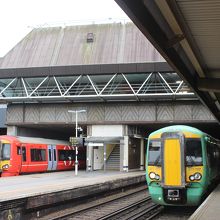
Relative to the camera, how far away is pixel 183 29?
8031mm

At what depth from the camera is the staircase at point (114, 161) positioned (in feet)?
134

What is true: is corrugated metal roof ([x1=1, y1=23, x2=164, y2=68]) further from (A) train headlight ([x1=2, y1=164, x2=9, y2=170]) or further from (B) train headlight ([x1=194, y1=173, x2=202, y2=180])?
(B) train headlight ([x1=194, y1=173, x2=202, y2=180])

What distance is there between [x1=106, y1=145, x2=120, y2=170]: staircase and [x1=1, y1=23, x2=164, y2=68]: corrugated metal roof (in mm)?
9239

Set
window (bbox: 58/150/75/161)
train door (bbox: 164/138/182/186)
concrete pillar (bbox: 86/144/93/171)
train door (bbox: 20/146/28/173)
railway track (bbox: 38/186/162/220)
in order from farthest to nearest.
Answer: concrete pillar (bbox: 86/144/93/171), window (bbox: 58/150/75/161), train door (bbox: 20/146/28/173), railway track (bbox: 38/186/162/220), train door (bbox: 164/138/182/186)

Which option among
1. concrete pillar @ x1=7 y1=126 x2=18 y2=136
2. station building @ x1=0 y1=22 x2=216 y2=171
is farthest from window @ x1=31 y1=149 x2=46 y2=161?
concrete pillar @ x1=7 y1=126 x2=18 y2=136

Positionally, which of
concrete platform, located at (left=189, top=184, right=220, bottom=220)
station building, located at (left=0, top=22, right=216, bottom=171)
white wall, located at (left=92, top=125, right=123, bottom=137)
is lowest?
concrete platform, located at (left=189, top=184, right=220, bottom=220)

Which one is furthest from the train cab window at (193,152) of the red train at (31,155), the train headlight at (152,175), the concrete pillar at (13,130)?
the concrete pillar at (13,130)

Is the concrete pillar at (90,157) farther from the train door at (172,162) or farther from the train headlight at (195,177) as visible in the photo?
the train headlight at (195,177)

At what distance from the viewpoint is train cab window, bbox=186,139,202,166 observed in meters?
13.9

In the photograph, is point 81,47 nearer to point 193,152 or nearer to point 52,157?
point 52,157

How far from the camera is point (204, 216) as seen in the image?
10.8m

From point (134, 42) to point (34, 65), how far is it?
9.30 metres

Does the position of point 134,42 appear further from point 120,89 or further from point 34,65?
point 34,65

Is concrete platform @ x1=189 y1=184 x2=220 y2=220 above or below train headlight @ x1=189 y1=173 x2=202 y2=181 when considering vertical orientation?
below
